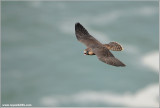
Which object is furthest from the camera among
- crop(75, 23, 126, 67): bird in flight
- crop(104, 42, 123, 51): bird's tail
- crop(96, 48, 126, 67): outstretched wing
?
crop(104, 42, 123, 51): bird's tail

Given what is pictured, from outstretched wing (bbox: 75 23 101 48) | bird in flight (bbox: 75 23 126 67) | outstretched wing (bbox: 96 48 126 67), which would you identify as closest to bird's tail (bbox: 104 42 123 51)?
bird in flight (bbox: 75 23 126 67)

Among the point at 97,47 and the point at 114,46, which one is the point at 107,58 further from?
the point at 114,46

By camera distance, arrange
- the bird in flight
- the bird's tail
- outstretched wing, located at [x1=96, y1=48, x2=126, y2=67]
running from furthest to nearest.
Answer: the bird's tail, the bird in flight, outstretched wing, located at [x1=96, y1=48, x2=126, y2=67]

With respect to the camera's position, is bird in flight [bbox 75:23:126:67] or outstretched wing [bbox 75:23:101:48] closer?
bird in flight [bbox 75:23:126:67]

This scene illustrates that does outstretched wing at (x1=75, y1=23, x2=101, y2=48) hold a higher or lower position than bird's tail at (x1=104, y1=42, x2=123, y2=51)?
higher

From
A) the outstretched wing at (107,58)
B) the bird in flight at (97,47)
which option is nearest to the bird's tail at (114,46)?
the bird in flight at (97,47)

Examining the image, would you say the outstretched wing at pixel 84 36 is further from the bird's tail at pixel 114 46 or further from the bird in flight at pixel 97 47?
the bird's tail at pixel 114 46

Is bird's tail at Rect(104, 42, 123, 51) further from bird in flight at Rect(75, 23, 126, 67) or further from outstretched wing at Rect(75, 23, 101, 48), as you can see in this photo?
outstretched wing at Rect(75, 23, 101, 48)
